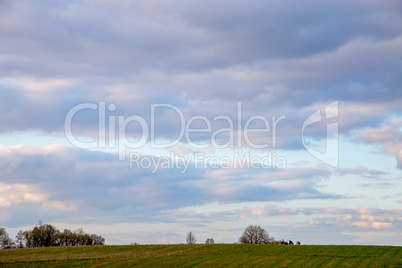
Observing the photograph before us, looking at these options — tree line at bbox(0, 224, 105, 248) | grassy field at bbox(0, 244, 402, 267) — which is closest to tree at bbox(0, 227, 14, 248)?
tree line at bbox(0, 224, 105, 248)

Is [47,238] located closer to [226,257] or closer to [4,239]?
[4,239]

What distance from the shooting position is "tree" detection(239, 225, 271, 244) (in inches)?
5935

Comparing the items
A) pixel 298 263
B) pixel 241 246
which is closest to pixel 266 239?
pixel 241 246

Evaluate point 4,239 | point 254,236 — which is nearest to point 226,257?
point 254,236

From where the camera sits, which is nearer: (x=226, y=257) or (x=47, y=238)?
Result: (x=226, y=257)

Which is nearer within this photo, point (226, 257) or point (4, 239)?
point (226, 257)

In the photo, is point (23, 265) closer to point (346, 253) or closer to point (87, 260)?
point (87, 260)

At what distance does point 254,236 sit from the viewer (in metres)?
152

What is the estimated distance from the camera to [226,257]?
75.9 m

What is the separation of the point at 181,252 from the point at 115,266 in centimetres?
1964

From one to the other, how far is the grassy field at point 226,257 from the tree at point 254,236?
58131 mm

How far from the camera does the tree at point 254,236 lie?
151 meters

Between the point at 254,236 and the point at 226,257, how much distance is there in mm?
78317

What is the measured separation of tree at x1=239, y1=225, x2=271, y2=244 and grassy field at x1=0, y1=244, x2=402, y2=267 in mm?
58131
